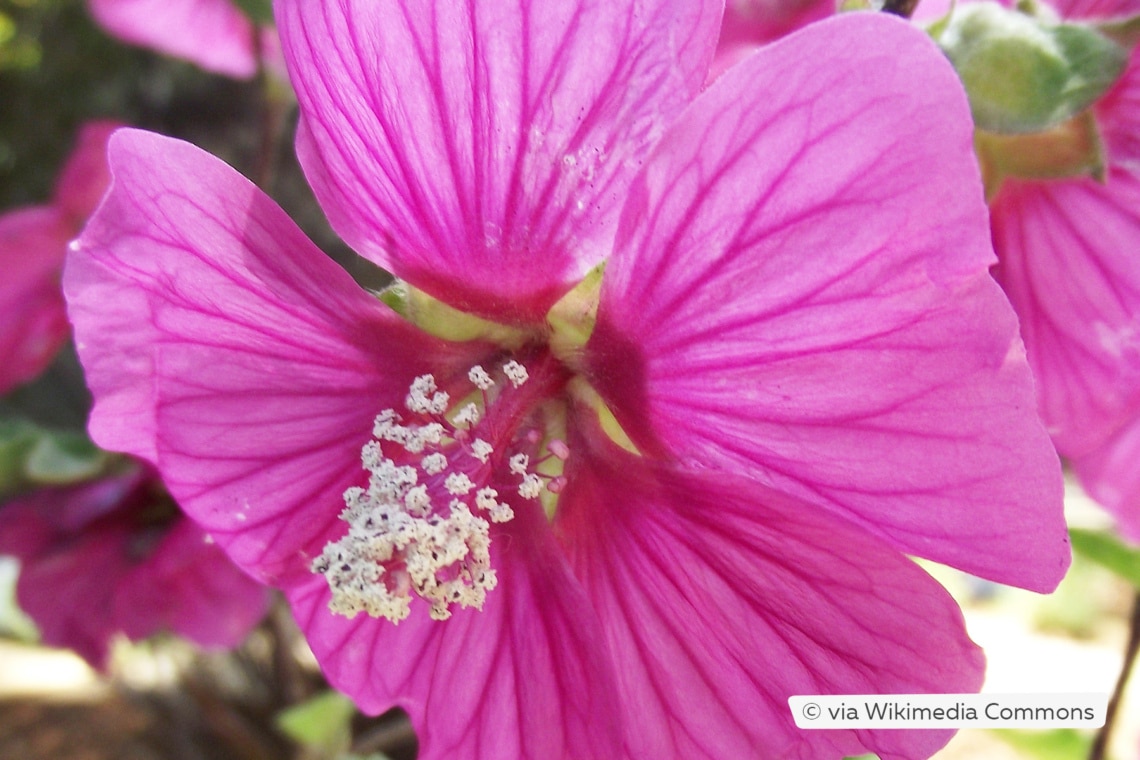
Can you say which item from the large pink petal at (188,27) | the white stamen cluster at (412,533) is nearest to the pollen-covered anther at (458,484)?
the white stamen cluster at (412,533)

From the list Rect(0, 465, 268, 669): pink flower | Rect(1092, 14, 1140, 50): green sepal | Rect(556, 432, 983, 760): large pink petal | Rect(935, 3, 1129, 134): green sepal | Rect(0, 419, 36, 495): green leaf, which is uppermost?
Rect(1092, 14, 1140, 50): green sepal

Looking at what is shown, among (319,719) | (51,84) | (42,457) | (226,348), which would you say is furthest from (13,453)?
(51,84)

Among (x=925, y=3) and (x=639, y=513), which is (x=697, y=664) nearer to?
(x=639, y=513)

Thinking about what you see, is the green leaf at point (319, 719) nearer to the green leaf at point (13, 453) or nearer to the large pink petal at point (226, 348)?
the green leaf at point (13, 453)

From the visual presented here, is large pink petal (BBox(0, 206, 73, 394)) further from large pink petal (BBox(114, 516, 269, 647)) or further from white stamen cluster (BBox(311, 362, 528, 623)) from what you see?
white stamen cluster (BBox(311, 362, 528, 623))

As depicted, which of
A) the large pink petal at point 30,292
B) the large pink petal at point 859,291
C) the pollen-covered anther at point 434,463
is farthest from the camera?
the large pink petal at point 30,292

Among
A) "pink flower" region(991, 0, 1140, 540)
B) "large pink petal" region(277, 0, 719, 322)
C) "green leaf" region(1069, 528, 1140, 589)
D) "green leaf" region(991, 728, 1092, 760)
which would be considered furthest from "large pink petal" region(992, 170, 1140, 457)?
"green leaf" region(991, 728, 1092, 760)
